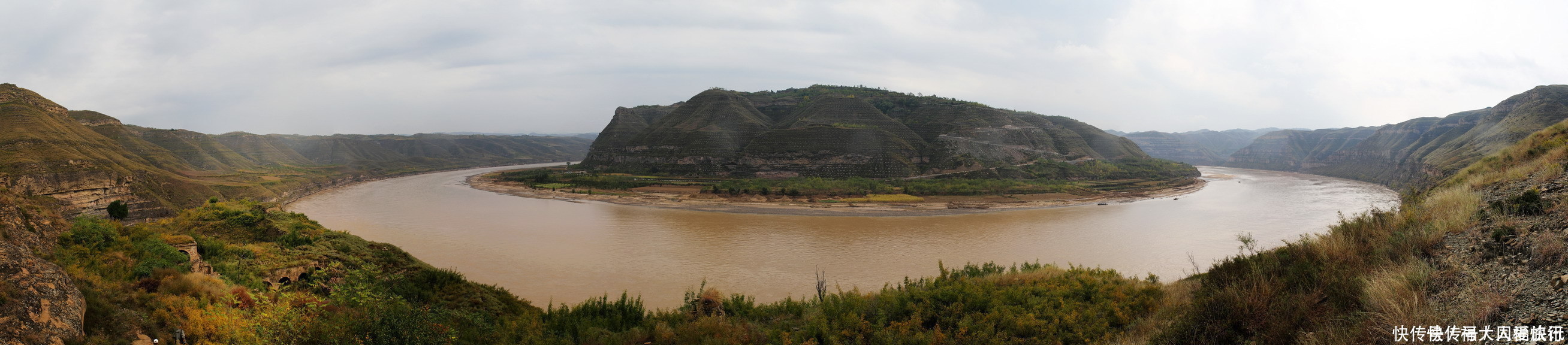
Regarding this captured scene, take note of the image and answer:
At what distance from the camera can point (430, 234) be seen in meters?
32.2

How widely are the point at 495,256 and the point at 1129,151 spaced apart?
96.9 metres

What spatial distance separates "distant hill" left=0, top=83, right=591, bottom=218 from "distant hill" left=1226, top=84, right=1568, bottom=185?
304ft

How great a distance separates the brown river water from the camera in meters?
21.1

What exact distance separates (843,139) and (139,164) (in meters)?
60.2

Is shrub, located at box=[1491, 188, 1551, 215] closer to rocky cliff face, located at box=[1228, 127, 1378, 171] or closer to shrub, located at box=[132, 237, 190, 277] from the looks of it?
shrub, located at box=[132, 237, 190, 277]

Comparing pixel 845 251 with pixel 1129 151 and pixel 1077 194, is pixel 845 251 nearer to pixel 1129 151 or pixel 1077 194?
pixel 1077 194

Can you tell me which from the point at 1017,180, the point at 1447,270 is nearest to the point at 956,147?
the point at 1017,180

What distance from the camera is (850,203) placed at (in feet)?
158

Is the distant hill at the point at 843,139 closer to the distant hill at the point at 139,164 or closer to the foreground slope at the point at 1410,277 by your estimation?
the distant hill at the point at 139,164

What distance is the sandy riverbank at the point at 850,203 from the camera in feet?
144

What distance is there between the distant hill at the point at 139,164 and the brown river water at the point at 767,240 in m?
7.68

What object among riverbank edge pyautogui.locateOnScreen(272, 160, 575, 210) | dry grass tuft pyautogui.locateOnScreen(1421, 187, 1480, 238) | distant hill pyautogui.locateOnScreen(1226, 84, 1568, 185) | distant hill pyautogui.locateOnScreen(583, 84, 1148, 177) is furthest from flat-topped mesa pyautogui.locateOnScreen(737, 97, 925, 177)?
dry grass tuft pyautogui.locateOnScreen(1421, 187, 1480, 238)

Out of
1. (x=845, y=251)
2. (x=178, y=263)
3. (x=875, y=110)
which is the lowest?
(x=845, y=251)

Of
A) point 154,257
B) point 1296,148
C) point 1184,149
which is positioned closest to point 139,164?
point 154,257
